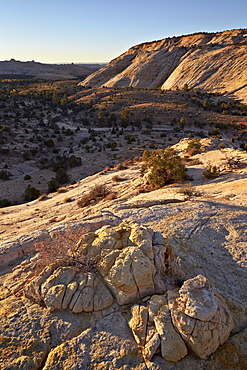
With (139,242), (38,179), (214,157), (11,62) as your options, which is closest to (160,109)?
(38,179)

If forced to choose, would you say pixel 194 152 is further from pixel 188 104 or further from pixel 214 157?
pixel 188 104

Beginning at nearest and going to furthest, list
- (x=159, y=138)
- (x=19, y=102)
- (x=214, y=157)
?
(x=214, y=157), (x=159, y=138), (x=19, y=102)

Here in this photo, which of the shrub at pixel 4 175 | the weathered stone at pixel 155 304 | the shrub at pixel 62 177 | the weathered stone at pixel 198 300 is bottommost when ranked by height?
the shrub at pixel 4 175

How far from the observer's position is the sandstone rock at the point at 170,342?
3.94m

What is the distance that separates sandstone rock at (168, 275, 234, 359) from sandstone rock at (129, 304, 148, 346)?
1.70 ft

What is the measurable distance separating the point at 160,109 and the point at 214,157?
1304 inches

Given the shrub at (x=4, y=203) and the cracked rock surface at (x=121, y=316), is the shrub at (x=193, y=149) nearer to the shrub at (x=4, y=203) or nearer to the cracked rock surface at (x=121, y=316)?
the cracked rock surface at (x=121, y=316)

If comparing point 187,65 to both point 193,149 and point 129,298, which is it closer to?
point 193,149

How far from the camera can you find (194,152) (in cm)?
1859

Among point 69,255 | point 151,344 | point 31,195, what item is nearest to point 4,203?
point 31,195

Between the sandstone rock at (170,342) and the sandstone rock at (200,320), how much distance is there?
0.31 ft

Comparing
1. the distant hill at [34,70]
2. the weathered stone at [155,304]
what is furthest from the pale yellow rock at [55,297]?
the distant hill at [34,70]

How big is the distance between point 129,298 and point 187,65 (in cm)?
7134

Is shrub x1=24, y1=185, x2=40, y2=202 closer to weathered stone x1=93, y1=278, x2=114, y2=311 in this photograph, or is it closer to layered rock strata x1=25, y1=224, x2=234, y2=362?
layered rock strata x1=25, y1=224, x2=234, y2=362
